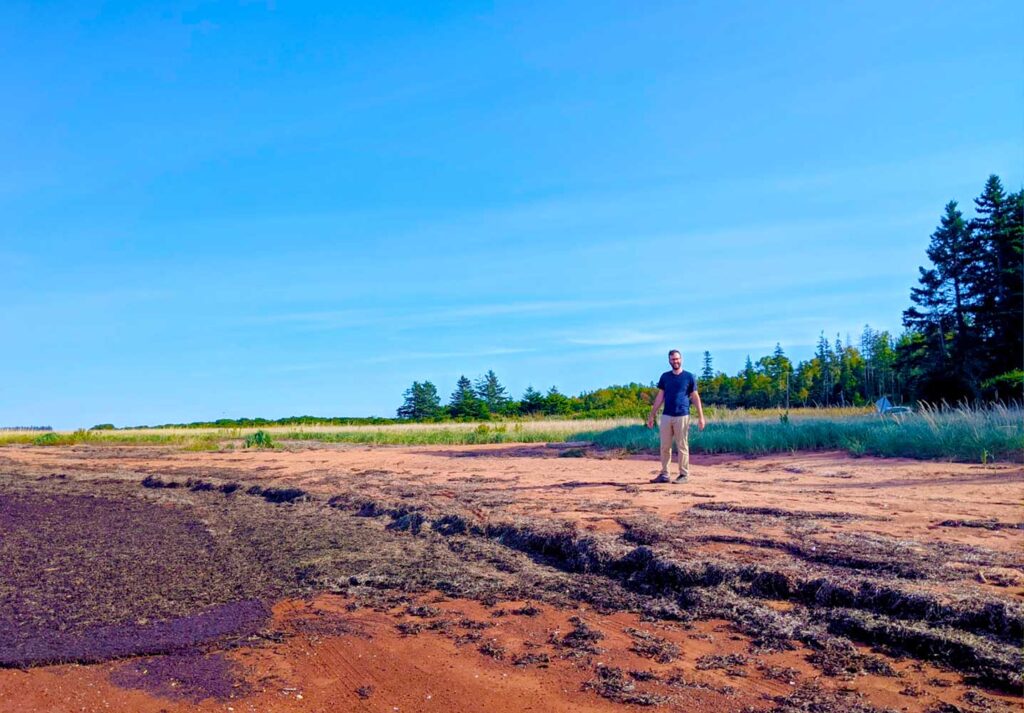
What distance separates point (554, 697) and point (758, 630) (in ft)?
5.04

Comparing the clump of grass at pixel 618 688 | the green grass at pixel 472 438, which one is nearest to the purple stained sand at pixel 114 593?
the clump of grass at pixel 618 688

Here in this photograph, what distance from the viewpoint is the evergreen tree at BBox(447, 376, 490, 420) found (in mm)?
67188

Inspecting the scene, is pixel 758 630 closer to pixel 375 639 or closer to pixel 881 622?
pixel 881 622

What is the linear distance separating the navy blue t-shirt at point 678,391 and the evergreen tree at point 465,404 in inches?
2076

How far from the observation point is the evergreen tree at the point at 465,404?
67188 mm

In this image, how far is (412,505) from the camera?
33.6 feet

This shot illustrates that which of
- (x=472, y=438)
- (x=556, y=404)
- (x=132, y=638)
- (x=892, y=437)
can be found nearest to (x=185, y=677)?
(x=132, y=638)

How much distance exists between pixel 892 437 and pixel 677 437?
19.5 ft

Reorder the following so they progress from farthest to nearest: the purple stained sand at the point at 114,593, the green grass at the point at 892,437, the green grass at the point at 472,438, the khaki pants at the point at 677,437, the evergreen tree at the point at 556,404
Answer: the evergreen tree at the point at 556,404, the green grass at the point at 472,438, the green grass at the point at 892,437, the khaki pants at the point at 677,437, the purple stained sand at the point at 114,593

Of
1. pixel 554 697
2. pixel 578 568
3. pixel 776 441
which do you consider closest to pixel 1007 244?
pixel 776 441

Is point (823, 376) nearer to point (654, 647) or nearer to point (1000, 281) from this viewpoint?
point (1000, 281)

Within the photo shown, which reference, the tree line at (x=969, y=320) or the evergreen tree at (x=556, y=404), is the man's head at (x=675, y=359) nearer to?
the tree line at (x=969, y=320)

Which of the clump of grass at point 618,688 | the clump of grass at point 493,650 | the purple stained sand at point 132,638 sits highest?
the purple stained sand at point 132,638

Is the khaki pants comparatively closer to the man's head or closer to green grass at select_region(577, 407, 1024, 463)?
the man's head
